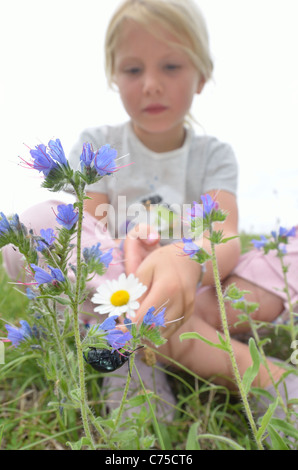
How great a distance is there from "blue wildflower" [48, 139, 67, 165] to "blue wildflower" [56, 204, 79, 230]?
0.06 meters

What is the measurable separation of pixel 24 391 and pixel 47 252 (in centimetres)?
70

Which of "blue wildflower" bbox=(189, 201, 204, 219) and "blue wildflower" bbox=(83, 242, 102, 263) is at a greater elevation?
"blue wildflower" bbox=(189, 201, 204, 219)

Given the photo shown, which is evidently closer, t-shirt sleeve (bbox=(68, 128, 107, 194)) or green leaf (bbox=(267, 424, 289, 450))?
green leaf (bbox=(267, 424, 289, 450))

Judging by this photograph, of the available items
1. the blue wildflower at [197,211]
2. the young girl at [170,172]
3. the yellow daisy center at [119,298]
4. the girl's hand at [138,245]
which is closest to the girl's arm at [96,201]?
the young girl at [170,172]

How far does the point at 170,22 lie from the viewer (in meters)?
1.42

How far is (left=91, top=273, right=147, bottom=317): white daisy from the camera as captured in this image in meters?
0.72

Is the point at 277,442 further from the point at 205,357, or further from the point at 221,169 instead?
the point at 221,169

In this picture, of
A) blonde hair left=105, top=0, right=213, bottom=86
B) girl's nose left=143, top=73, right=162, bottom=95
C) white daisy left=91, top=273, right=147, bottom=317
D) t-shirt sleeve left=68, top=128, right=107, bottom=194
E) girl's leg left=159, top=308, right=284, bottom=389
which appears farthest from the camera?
t-shirt sleeve left=68, top=128, right=107, bottom=194

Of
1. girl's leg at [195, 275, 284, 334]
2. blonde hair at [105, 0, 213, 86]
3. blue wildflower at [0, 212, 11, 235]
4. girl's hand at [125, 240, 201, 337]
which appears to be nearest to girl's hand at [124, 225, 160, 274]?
girl's hand at [125, 240, 201, 337]

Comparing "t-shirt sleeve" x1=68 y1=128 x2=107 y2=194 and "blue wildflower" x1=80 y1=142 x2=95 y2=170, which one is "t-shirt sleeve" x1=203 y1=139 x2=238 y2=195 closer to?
"t-shirt sleeve" x1=68 y1=128 x2=107 y2=194

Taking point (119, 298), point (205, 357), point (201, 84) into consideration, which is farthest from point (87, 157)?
point (201, 84)

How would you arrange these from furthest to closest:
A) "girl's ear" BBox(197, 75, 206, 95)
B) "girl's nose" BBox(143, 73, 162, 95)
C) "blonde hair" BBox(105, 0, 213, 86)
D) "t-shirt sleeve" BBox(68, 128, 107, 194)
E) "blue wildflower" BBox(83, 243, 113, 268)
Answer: "girl's ear" BBox(197, 75, 206, 95) → "t-shirt sleeve" BBox(68, 128, 107, 194) → "blonde hair" BBox(105, 0, 213, 86) → "girl's nose" BBox(143, 73, 162, 95) → "blue wildflower" BBox(83, 243, 113, 268)

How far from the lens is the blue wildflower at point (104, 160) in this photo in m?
0.47
